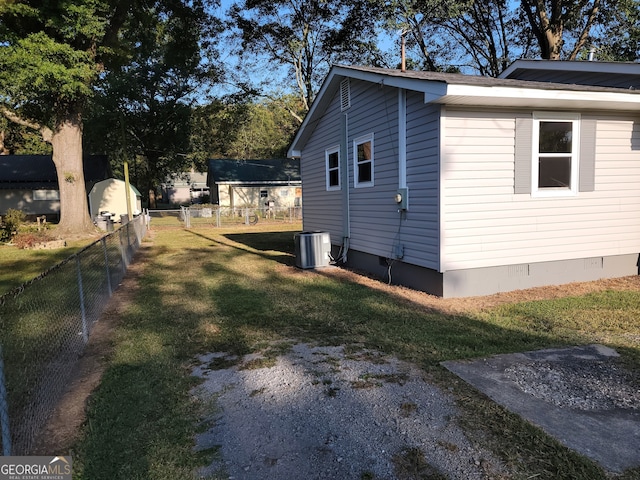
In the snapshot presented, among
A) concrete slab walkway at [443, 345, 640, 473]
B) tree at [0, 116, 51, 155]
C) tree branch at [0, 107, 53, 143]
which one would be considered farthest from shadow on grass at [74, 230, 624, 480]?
tree at [0, 116, 51, 155]

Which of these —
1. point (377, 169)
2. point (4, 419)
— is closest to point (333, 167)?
point (377, 169)

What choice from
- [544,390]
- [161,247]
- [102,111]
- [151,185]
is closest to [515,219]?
[544,390]

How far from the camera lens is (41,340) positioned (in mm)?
4117

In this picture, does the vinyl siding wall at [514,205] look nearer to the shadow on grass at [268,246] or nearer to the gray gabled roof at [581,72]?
the gray gabled roof at [581,72]

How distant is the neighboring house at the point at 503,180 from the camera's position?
649 cm

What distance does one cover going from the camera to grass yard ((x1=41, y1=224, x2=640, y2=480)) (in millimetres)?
2660

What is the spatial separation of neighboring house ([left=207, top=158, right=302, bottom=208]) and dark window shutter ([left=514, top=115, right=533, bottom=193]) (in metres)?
29.9

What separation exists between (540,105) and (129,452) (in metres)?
6.98

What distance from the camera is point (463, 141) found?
21.4ft

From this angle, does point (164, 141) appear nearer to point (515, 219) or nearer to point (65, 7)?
point (65, 7)

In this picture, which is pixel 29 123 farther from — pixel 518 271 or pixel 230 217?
pixel 518 271

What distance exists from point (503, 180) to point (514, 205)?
45 centimetres

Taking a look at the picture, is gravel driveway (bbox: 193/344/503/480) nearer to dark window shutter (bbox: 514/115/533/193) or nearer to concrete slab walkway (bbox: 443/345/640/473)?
concrete slab walkway (bbox: 443/345/640/473)

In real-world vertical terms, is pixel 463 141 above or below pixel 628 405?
above
